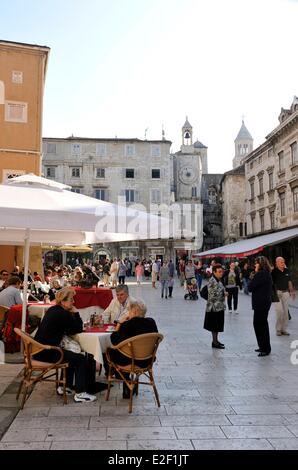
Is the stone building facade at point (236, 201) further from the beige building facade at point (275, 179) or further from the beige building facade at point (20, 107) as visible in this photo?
the beige building facade at point (20, 107)

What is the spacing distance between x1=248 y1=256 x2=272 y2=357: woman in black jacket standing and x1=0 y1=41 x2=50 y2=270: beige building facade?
12292 millimetres

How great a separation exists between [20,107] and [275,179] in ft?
60.5

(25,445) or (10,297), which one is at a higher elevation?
(10,297)

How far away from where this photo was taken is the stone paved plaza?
420 centimetres

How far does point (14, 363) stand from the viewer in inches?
297

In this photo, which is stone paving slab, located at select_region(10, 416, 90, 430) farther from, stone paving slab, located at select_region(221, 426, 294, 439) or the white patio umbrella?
the white patio umbrella

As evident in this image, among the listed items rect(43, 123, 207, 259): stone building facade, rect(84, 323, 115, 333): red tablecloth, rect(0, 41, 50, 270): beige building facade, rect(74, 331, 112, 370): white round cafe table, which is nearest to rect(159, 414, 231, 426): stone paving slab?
rect(74, 331, 112, 370): white round cafe table

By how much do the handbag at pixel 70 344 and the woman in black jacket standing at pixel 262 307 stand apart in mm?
3798

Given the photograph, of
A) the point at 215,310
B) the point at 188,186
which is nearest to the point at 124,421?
the point at 215,310

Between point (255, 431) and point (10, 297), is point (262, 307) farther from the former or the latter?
point (10, 297)

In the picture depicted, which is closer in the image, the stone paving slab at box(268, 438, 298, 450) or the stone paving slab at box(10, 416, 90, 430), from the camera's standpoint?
the stone paving slab at box(268, 438, 298, 450)

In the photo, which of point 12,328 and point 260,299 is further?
point 260,299

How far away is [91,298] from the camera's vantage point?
32.2 ft
